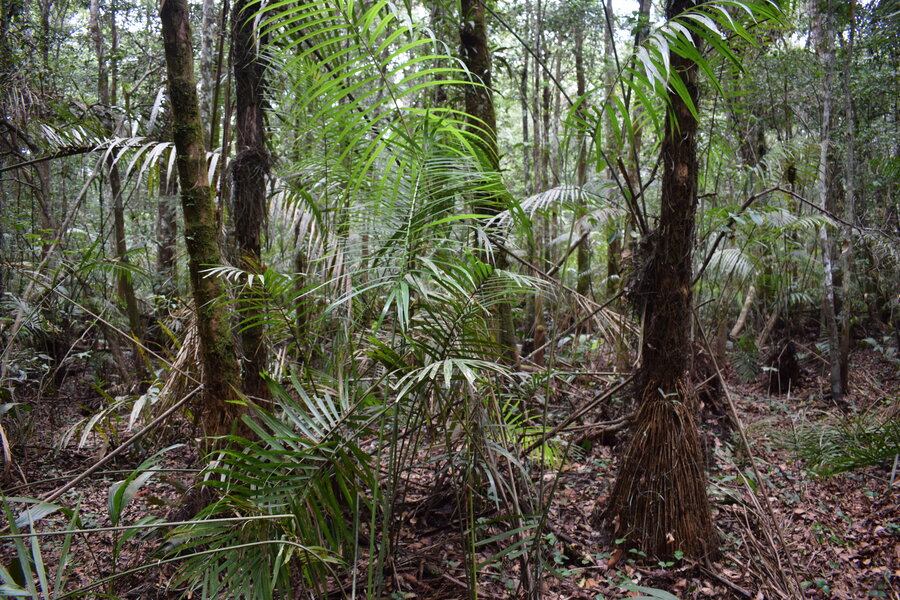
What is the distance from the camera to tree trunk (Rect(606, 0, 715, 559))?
253 cm

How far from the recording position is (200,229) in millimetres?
2596

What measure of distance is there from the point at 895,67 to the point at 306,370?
772cm

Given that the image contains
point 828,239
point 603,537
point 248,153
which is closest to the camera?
point 603,537

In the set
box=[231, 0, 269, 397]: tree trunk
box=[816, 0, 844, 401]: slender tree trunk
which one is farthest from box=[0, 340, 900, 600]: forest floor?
box=[816, 0, 844, 401]: slender tree trunk

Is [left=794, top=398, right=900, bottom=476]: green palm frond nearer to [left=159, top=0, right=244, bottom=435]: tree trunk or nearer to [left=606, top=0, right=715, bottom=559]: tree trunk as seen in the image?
[left=606, top=0, right=715, bottom=559]: tree trunk

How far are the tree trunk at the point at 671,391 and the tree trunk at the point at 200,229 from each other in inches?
79.5

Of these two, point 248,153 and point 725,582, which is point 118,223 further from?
point 725,582

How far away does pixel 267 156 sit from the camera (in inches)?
123

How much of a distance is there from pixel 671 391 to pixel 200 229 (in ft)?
7.93

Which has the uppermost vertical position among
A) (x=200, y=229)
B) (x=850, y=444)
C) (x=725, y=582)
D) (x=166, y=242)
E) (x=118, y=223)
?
(x=118, y=223)

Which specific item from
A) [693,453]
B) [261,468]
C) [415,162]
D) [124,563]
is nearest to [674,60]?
[415,162]

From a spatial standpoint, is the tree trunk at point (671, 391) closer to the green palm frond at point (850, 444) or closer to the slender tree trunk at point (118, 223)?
the green palm frond at point (850, 444)

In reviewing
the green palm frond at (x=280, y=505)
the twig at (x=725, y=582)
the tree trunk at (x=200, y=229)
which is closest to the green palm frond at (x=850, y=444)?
the twig at (x=725, y=582)

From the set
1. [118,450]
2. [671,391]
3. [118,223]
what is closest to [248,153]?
[118,450]
